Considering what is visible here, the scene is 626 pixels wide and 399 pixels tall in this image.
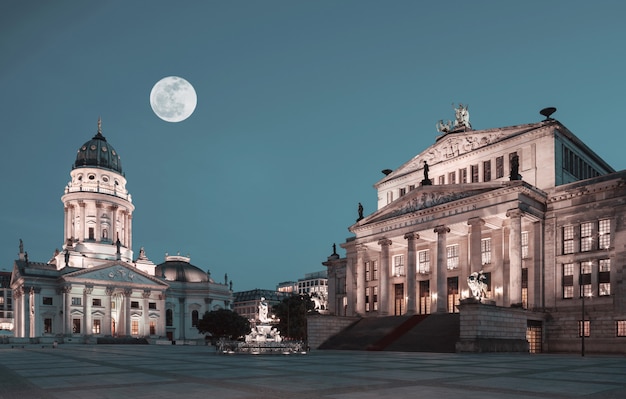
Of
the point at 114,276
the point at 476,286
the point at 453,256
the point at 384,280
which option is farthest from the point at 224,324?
the point at 476,286

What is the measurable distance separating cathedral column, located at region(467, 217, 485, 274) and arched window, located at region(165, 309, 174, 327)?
97.6 m

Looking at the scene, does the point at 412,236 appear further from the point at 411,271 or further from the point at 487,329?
the point at 487,329

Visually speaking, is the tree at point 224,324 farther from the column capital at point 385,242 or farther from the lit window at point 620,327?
the lit window at point 620,327

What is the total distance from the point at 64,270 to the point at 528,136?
94200mm

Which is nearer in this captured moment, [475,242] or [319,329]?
[475,242]

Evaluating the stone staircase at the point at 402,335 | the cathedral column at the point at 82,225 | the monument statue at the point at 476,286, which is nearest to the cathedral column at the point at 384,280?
the stone staircase at the point at 402,335

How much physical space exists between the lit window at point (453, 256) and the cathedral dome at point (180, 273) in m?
89.2

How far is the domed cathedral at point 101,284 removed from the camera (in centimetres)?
11012

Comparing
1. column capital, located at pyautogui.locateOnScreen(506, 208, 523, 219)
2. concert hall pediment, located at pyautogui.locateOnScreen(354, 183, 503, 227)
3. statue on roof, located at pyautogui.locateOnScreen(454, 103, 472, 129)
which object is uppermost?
statue on roof, located at pyautogui.locateOnScreen(454, 103, 472, 129)

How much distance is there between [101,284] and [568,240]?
94.6 meters

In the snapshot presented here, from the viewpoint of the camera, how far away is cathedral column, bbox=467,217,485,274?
5206 centimetres

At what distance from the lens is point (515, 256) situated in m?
49.3

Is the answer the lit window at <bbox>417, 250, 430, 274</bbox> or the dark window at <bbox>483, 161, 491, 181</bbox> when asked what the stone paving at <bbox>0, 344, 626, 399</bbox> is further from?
the lit window at <bbox>417, 250, 430, 274</bbox>

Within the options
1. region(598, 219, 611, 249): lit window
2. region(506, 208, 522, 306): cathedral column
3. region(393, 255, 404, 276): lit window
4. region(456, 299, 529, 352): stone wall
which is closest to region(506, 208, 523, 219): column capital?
region(506, 208, 522, 306): cathedral column
